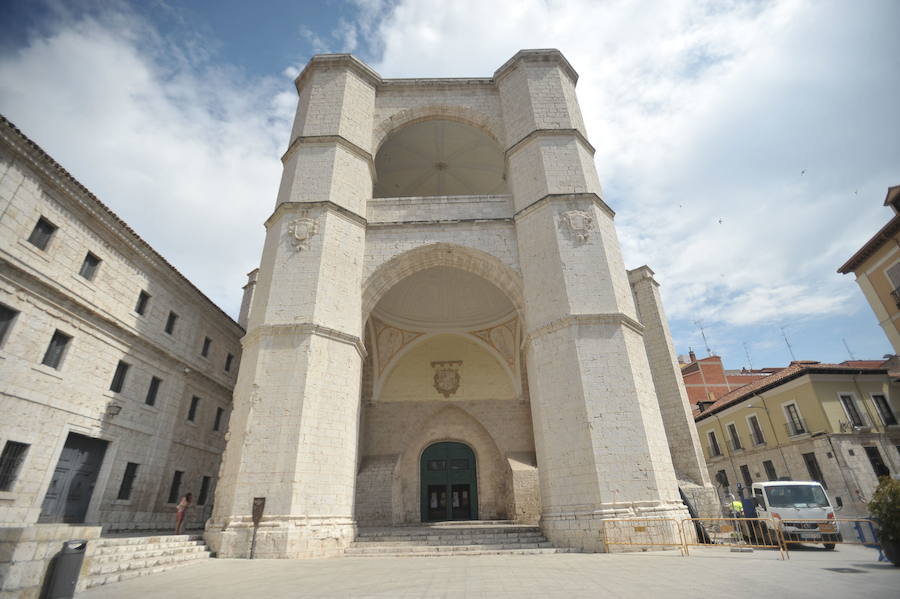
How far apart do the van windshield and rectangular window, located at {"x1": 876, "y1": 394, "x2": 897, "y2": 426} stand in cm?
1155

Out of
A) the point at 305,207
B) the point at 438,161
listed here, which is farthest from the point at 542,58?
the point at 305,207

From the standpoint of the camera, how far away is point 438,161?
1752 cm

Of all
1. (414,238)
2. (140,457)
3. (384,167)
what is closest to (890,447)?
(414,238)

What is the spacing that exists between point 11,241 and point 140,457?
6202 mm

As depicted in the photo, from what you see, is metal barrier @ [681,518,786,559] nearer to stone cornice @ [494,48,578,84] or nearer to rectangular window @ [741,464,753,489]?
rectangular window @ [741,464,753,489]

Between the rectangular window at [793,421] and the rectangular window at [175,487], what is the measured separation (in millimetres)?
23052

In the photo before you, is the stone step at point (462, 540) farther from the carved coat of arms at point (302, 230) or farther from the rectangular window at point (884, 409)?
the rectangular window at point (884, 409)

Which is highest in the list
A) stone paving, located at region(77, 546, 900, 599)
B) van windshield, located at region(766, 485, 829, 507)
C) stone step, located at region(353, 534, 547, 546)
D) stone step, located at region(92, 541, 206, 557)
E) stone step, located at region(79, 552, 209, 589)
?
van windshield, located at region(766, 485, 829, 507)

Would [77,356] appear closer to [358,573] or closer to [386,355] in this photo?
[358,573]

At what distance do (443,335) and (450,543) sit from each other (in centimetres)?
982

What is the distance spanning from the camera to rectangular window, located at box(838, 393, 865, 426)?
16723 mm

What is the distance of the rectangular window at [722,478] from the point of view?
2198 cm

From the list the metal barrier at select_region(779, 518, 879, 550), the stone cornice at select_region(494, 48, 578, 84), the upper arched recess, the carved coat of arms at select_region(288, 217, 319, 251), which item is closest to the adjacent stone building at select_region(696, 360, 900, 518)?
the metal barrier at select_region(779, 518, 879, 550)

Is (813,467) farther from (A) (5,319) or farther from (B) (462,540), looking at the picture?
(A) (5,319)
